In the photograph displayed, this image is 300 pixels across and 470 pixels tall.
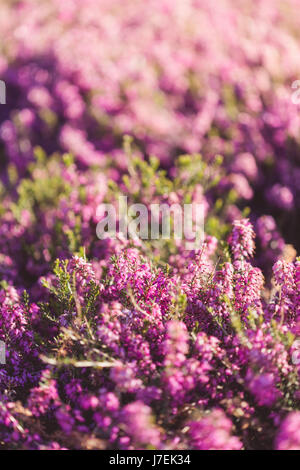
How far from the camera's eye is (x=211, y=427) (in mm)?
1921

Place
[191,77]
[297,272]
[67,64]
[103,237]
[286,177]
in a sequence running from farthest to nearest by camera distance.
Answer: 1. [191,77]
2. [67,64]
3. [286,177]
4. [103,237]
5. [297,272]

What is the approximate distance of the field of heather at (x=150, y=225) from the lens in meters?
2.19

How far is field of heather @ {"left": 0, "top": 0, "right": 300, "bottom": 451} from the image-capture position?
2.19 meters

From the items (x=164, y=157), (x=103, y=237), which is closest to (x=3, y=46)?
(x=164, y=157)

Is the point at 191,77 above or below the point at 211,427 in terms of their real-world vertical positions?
above

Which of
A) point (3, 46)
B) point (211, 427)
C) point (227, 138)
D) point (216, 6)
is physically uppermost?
point (216, 6)

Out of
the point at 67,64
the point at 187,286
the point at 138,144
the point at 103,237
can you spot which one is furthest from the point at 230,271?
the point at 67,64

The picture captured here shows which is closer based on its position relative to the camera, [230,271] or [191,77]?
[230,271]

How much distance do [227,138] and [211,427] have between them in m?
4.52

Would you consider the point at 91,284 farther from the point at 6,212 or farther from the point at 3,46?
the point at 3,46

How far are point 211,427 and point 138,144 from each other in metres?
4.37

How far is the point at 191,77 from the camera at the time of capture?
6.26 m

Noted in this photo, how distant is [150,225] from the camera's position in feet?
12.6

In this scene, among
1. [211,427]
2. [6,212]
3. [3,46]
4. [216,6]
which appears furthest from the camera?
[216,6]
